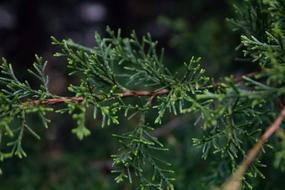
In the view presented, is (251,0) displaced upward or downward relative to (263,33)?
upward

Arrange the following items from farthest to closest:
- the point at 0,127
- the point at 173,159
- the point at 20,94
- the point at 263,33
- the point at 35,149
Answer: the point at 35,149 < the point at 173,159 < the point at 263,33 < the point at 20,94 < the point at 0,127

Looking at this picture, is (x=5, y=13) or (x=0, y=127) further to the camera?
(x=5, y=13)

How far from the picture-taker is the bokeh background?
2242 millimetres

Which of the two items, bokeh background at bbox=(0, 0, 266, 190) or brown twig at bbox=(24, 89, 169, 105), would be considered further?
bokeh background at bbox=(0, 0, 266, 190)

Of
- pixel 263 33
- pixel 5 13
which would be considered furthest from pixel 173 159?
pixel 5 13

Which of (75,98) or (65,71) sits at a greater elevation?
(65,71)

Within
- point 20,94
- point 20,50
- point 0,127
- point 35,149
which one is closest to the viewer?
point 0,127

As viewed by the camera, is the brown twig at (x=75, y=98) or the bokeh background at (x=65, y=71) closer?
the brown twig at (x=75, y=98)

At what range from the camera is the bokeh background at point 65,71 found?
2.24 m

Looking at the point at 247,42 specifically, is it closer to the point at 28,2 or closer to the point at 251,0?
the point at 251,0

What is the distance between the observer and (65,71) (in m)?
2.83

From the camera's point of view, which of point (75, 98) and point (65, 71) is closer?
point (75, 98)

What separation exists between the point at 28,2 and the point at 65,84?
856 mm

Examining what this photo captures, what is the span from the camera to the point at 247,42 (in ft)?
3.87
